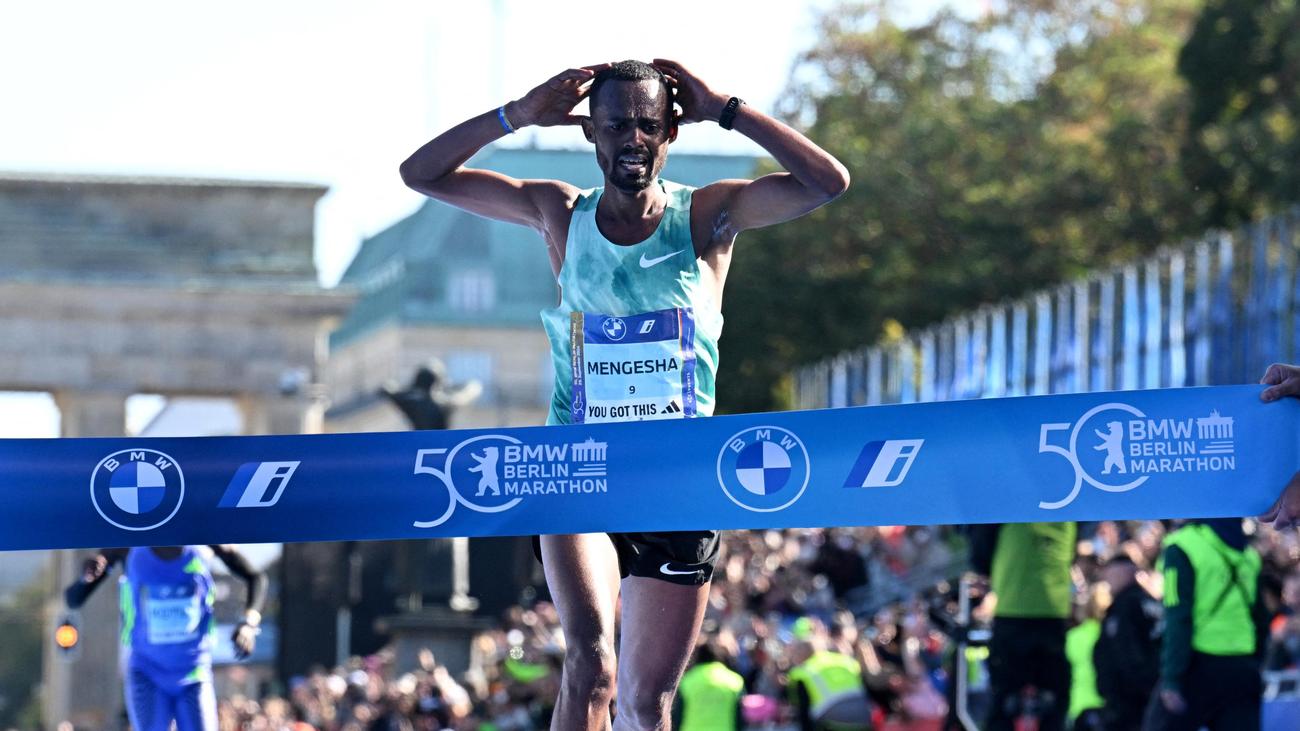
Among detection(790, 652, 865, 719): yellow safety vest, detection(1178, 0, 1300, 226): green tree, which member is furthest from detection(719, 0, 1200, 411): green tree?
detection(790, 652, 865, 719): yellow safety vest

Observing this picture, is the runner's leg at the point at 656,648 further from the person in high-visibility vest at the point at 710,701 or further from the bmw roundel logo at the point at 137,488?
the person in high-visibility vest at the point at 710,701

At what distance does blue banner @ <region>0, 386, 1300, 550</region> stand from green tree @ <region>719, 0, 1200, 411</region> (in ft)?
151

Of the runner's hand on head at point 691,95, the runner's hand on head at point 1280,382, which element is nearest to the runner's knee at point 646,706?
the runner's hand on head at point 691,95

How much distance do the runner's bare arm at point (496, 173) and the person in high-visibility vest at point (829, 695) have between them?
8219 mm

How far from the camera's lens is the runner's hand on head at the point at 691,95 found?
788cm

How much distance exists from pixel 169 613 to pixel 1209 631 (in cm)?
498

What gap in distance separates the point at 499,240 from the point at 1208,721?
101 metres

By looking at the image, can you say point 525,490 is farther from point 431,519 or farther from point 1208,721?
point 1208,721

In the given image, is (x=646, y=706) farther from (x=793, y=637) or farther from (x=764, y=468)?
(x=793, y=637)

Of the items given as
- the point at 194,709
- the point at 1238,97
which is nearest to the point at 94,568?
the point at 194,709

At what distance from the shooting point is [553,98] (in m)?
7.90

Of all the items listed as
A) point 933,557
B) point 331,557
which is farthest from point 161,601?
point 933,557

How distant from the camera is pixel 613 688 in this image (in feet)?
25.7

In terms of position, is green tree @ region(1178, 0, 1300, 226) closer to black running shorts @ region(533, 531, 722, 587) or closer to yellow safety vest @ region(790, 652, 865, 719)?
yellow safety vest @ region(790, 652, 865, 719)
